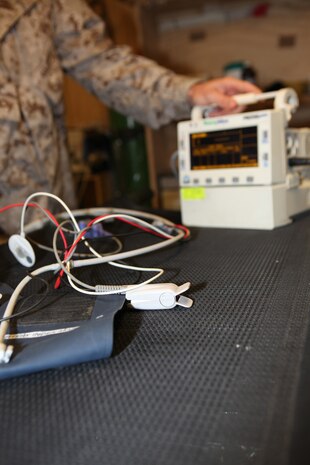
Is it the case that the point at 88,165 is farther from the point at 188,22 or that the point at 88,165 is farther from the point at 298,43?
the point at 298,43

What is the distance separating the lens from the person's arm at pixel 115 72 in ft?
3.52

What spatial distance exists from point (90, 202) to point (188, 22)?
123 cm

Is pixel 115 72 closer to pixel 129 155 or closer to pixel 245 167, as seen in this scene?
pixel 245 167

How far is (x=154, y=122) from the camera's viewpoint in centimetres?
115

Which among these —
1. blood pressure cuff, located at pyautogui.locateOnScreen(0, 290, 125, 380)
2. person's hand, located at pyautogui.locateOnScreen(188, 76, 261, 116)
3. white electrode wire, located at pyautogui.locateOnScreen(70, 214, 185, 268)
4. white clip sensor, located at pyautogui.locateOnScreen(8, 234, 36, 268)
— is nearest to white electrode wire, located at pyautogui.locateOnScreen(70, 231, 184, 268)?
white electrode wire, located at pyautogui.locateOnScreen(70, 214, 185, 268)

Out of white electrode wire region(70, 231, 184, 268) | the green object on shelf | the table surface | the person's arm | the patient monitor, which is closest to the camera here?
the table surface

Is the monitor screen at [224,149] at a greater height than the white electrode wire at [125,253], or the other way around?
the monitor screen at [224,149]

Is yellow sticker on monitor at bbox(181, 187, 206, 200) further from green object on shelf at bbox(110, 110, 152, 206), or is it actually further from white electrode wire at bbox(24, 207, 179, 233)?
green object on shelf at bbox(110, 110, 152, 206)

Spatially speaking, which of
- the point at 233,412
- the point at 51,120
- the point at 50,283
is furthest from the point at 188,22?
the point at 233,412

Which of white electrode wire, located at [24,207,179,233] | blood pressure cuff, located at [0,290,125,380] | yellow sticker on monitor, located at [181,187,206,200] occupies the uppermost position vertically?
yellow sticker on monitor, located at [181,187,206,200]

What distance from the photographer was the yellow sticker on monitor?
2.89ft

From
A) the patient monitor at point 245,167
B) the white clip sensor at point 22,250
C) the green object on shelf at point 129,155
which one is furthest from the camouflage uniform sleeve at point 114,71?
the green object on shelf at point 129,155

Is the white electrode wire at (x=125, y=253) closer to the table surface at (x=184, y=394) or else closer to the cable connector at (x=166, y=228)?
the cable connector at (x=166, y=228)

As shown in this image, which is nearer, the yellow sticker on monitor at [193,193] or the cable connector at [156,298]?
the cable connector at [156,298]
